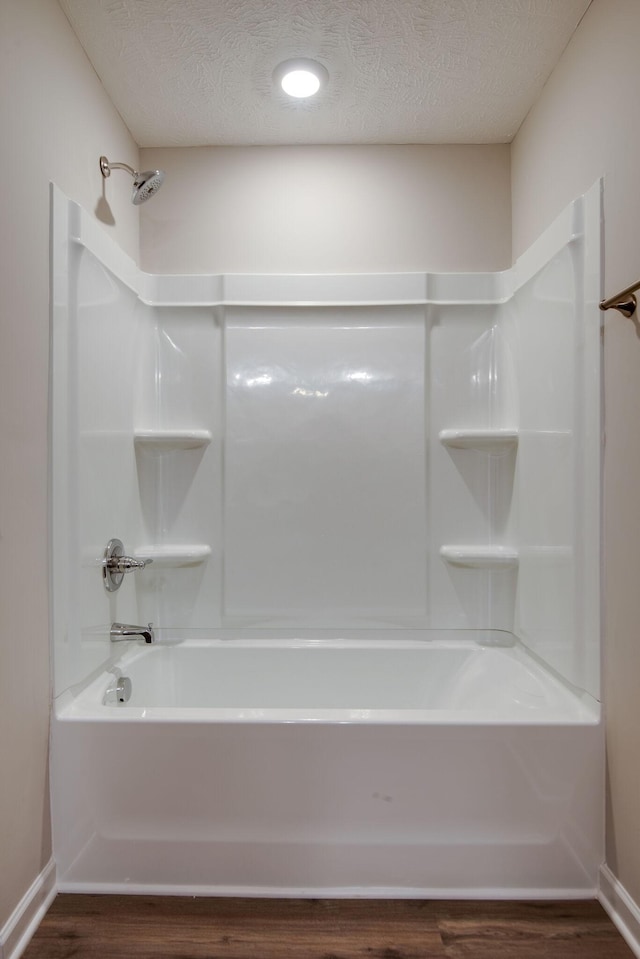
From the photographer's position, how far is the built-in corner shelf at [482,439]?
2.25 metres

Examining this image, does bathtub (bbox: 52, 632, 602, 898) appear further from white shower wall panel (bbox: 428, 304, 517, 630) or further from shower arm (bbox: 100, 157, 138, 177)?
shower arm (bbox: 100, 157, 138, 177)

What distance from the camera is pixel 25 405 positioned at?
1514 millimetres

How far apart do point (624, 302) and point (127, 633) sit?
181 cm

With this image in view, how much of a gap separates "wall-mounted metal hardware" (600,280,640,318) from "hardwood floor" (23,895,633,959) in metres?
1.55

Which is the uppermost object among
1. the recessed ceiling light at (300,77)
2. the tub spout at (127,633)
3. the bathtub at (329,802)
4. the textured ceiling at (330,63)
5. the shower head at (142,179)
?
the textured ceiling at (330,63)

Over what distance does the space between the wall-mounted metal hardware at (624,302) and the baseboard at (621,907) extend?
1444mm

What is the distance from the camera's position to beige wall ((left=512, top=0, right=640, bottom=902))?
1469 mm

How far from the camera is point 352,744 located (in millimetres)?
1620

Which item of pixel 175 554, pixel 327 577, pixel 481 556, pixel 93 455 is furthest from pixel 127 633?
pixel 481 556

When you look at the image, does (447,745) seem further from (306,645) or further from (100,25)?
(100,25)

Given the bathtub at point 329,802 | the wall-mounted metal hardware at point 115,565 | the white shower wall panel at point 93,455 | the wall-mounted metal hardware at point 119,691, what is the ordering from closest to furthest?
1. the bathtub at point 329,802
2. the white shower wall panel at point 93,455
3. the wall-mounted metal hardware at point 119,691
4. the wall-mounted metal hardware at point 115,565

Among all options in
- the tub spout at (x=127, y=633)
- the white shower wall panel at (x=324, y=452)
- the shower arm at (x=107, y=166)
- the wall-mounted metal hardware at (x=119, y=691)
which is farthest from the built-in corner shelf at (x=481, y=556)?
the shower arm at (x=107, y=166)

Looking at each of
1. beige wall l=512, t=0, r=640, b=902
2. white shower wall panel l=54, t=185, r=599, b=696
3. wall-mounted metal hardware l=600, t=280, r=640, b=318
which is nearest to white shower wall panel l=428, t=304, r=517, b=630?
white shower wall panel l=54, t=185, r=599, b=696

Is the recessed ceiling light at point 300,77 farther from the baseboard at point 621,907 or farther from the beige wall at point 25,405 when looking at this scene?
the baseboard at point 621,907
